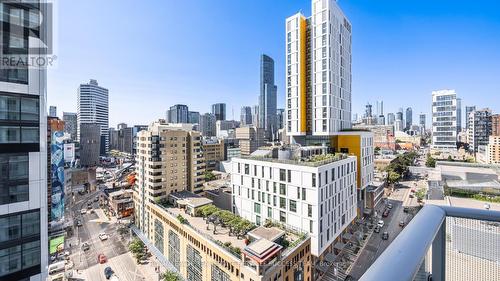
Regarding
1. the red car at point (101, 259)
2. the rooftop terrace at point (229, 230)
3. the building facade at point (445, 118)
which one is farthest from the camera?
the building facade at point (445, 118)

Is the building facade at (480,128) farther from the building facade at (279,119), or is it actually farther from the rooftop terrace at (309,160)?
the building facade at (279,119)

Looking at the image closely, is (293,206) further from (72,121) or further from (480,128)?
(72,121)

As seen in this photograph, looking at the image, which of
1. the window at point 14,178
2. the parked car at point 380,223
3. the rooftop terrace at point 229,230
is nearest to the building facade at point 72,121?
the rooftop terrace at point 229,230

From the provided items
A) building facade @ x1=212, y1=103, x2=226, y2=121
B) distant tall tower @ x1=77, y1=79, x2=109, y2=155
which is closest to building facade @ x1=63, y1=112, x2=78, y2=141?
distant tall tower @ x1=77, y1=79, x2=109, y2=155

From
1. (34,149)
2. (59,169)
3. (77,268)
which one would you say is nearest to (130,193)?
(59,169)

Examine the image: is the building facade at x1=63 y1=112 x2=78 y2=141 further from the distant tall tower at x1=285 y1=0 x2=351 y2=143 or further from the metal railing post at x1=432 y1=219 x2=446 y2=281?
the metal railing post at x1=432 y1=219 x2=446 y2=281
